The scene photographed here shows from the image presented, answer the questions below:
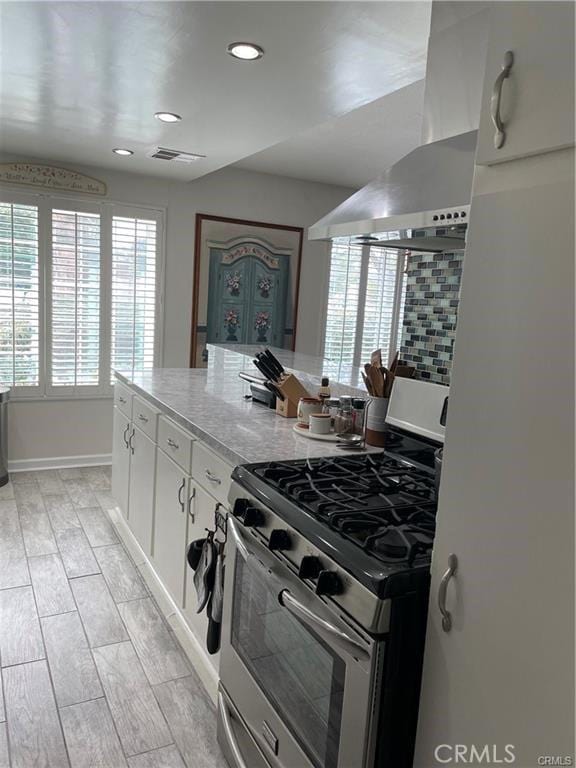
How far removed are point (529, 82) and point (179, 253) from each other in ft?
13.6

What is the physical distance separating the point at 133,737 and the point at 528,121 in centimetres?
208

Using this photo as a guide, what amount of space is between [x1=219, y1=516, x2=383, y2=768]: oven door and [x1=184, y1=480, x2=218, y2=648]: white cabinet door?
1.05ft

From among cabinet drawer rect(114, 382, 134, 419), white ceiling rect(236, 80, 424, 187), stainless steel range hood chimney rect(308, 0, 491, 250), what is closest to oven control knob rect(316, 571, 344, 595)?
stainless steel range hood chimney rect(308, 0, 491, 250)

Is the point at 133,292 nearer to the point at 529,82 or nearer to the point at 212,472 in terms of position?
the point at 212,472

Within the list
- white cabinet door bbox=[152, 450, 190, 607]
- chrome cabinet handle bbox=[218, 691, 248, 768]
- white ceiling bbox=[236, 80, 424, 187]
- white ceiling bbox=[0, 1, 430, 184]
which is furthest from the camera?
white ceiling bbox=[236, 80, 424, 187]

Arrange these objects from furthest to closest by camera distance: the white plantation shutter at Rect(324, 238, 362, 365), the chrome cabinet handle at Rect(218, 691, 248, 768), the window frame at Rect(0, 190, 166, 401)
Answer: the white plantation shutter at Rect(324, 238, 362, 365)
the window frame at Rect(0, 190, 166, 401)
the chrome cabinet handle at Rect(218, 691, 248, 768)

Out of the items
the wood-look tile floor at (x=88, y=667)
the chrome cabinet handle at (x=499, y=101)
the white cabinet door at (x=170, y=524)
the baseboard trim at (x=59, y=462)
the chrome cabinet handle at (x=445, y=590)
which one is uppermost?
the chrome cabinet handle at (x=499, y=101)

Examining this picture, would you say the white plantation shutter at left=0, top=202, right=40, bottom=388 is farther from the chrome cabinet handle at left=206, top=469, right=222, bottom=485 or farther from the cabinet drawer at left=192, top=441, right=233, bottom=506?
the chrome cabinet handle at left=206, top=469, right=222, bottom=485

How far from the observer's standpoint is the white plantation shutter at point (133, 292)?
460cm

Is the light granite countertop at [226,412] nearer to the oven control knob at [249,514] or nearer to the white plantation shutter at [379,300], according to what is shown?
the oven control knob at [249,514]

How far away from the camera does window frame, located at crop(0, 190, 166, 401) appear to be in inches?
169

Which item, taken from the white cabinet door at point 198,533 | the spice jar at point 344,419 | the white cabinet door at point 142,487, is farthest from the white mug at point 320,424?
the white cabinet door at point 142,487

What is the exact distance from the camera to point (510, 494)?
3.24 feet

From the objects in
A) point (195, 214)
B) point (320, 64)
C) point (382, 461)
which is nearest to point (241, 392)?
point (382, 461)
